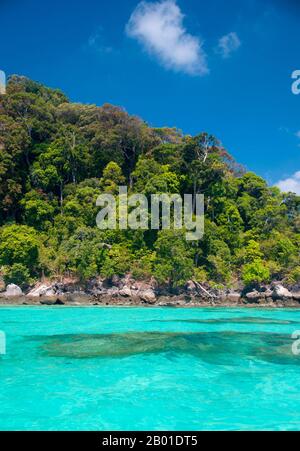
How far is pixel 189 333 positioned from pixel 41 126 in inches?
994

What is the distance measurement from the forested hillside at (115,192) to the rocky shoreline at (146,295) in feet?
2.34

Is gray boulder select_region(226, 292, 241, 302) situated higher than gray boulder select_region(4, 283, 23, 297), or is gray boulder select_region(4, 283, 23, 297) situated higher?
gray boulder select_region(4, 283, 23, 297)

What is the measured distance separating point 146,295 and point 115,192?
8807 mm

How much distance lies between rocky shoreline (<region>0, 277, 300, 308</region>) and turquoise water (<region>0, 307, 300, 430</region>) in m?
11.6

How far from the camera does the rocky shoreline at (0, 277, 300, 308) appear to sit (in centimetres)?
2381

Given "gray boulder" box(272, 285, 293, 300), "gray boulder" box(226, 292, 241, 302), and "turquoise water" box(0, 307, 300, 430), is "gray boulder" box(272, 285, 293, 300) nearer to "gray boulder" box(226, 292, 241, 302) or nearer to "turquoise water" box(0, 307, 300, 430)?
"gray boulder" box(226, 292, 241, 302)

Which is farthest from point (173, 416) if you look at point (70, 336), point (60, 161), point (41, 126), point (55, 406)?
point (41, 126)

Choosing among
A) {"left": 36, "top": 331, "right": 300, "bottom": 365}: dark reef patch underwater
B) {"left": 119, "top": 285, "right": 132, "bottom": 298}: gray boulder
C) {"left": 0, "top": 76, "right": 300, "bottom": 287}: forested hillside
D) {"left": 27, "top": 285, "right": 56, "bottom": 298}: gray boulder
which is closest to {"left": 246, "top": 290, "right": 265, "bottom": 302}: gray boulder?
{"left": 0, "top": 76, "right": 300, "bottom": 287}: forested hillside

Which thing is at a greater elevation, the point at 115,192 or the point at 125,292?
the point at 115,192

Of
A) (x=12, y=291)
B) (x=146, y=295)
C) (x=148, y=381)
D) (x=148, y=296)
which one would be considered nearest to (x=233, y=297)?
(x=148, y=296)

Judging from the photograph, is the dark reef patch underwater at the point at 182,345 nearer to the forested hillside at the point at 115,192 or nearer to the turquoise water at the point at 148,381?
the turquoise water at the point at 148,381

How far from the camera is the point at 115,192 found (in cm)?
2919

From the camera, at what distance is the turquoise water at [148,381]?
17.1ft

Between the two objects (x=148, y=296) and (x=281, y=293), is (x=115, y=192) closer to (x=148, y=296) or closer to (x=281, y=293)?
(x=148, y=296)
